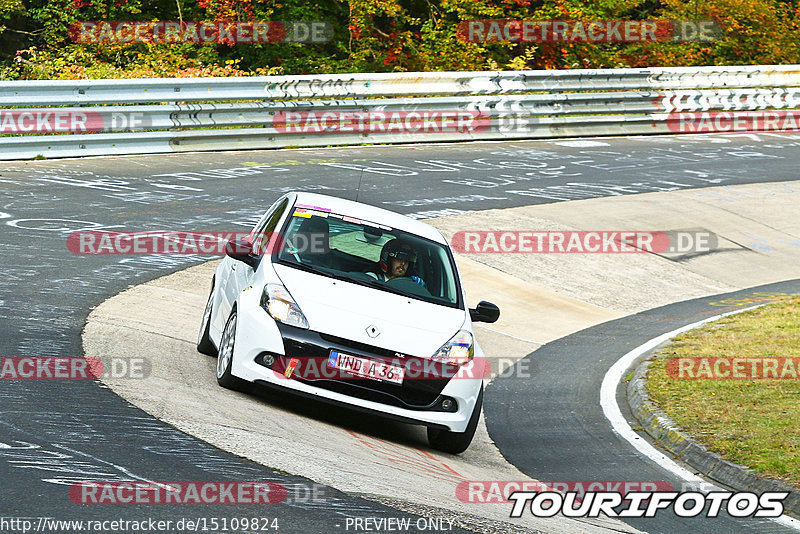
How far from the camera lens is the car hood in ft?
26.3

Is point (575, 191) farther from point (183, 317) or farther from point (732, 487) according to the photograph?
point (732, 487)

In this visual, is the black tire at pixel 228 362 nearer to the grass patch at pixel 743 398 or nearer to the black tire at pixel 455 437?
the black tire at pixel 455 437

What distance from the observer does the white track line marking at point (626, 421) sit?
8492 mm

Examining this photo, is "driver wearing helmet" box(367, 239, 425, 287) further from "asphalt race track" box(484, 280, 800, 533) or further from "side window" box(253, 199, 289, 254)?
"asphalt race track" box(484, 280, 800, 533)

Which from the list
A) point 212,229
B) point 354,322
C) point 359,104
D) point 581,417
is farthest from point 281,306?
point 359,104

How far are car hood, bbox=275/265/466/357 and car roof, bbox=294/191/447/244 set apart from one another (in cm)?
99

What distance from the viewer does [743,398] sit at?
32.9ft

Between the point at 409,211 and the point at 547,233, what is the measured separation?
6.69 ft

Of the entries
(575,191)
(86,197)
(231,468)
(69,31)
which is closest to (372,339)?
(231,468)

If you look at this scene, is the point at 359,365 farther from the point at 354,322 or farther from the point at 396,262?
the point at 396,262

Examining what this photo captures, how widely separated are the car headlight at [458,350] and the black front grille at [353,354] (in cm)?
22

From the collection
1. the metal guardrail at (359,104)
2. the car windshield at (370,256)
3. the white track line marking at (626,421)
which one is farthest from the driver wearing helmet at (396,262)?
the metal guardrail at (359,104)

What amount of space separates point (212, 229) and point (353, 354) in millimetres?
7357

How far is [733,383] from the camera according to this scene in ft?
34.8
